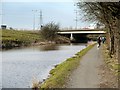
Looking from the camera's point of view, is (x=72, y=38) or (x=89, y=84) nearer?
(x=89, y=84)

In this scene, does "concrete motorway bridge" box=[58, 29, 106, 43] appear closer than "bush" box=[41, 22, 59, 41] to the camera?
No

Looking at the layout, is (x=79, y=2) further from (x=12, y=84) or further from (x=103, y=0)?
(x=12, y=84)

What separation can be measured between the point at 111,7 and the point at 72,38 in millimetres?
115582

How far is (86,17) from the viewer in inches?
1314

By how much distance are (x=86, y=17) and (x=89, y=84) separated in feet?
58.4

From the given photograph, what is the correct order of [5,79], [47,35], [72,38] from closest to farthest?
[5,79]
[47,35]
[72,38]

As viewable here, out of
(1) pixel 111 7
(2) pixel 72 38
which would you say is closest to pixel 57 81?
(1) pixel 111 7

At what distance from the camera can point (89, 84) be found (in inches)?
639

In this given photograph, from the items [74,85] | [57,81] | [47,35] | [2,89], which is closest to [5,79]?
[2,89]

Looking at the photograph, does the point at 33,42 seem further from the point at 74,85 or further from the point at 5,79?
the point at 74,85

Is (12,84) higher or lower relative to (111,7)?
lower

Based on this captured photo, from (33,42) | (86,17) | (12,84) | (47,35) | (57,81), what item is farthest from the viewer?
(47,35)

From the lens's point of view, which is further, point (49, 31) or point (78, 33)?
point (78, 33)

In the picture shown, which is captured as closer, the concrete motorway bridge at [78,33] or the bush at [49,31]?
the bush at [49,31]
